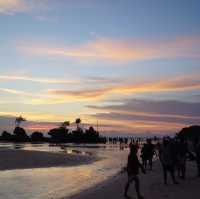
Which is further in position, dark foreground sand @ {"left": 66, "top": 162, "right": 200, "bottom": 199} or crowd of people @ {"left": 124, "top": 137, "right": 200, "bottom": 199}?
dark foreground sand @ {"left": 66, "top": 162, "right": 200, "bottom": 199}

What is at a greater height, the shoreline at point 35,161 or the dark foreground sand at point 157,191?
the shoreline at point 35,161

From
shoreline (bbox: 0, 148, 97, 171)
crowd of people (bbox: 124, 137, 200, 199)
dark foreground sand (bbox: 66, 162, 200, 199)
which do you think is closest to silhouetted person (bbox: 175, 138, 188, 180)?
crowd of people (bbox: 124, 137, 200, 199)

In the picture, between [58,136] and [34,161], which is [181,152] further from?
[58,136]

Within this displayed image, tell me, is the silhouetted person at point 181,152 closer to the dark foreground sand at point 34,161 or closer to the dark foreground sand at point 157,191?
the dark foreground sand at point 157,191

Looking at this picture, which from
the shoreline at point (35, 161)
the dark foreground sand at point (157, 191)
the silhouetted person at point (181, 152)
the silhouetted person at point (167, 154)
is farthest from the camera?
the shoreline at point (35, 161)

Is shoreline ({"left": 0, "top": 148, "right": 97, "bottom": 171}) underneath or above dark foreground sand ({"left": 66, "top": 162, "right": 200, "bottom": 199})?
above

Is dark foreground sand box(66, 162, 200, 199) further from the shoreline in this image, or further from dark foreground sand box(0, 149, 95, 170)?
dark foreground sand box(0, 149, 95, 170)

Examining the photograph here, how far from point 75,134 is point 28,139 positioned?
1505cm

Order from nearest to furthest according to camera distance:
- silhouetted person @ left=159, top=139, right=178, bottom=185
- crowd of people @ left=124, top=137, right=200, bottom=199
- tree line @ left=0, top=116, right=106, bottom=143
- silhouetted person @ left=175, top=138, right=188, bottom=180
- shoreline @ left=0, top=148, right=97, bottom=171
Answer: crowd of people @ left=124, top=137, right=200, bottom=199, silhouetted person @ left=159, top=139, right=178, bottom=185, silhouetted person @ left=175, top=138, right=188, bottom=180, shoreline @ left=0, top=148, right=97, bottom=171, tree line @ left=0, top=116, right=106, bottom=143

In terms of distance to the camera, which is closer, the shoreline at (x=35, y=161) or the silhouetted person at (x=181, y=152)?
the silhouetted person at (x=181, y=152)

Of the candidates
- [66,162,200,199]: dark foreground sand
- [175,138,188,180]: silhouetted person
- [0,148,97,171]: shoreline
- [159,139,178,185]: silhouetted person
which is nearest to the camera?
[66,162,200,199]: dark foreground sand

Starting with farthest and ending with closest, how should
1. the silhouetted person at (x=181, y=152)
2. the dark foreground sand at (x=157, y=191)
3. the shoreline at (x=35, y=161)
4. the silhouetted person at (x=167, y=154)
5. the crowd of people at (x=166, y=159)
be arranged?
Result: 1. the shoreline at (x=35, y=161)
2. the silhouetted person at (x=181, y=152)
3. the silhouetted person at (x=167, y=154)
4. the dark foreground sand at (x=157, y=191)
5. the crowd of people at (x=166, y=159)

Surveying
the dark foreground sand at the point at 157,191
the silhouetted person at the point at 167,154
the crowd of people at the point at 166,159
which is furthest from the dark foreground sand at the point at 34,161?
the silhouetted person at the point at 167,154

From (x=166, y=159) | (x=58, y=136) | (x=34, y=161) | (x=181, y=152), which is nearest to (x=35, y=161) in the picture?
(x=34, y=161)
